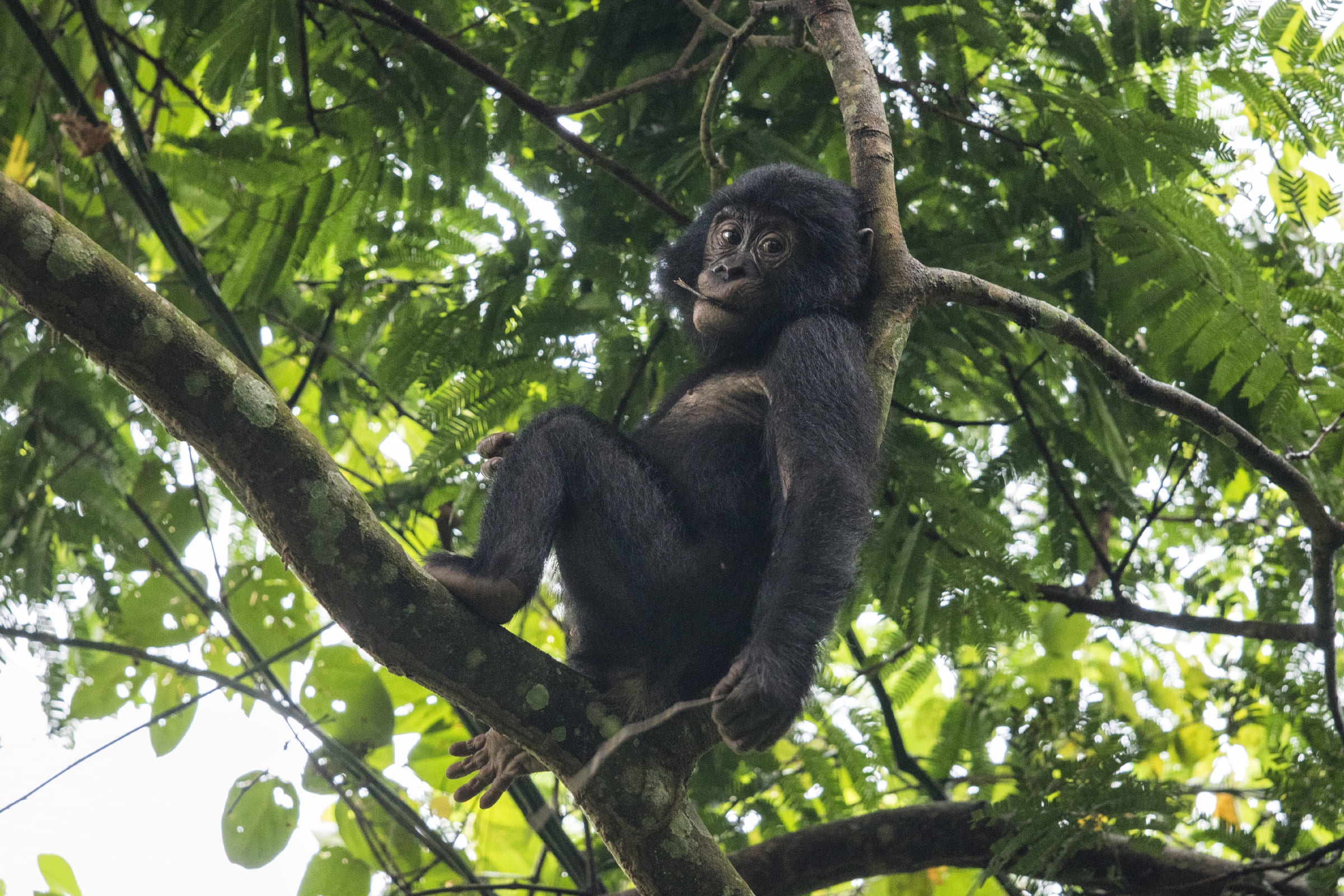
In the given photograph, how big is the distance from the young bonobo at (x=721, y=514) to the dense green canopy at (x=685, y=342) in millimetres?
924

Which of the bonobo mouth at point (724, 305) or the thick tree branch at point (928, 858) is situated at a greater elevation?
the bonobo mouth at point (724, 305)

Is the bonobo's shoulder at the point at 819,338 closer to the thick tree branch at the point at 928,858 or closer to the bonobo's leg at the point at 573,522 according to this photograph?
the bonobo's leg at the point at 573,522

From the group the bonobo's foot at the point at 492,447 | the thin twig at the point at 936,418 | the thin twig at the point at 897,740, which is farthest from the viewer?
the thin twig at the point at 897,740

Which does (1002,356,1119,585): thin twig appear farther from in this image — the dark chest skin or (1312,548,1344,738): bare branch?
the dark chest skin

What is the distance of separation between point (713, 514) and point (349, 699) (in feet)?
8.73

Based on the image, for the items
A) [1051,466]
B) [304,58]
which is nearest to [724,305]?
[1051,466]

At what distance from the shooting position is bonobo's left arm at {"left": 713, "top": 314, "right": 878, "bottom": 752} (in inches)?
132

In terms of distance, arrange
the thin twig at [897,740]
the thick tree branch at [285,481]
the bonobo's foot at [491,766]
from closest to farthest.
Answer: the thick tree branch at [285,481], the bonobo's foot at [491,766], the thin twig at [897,740]

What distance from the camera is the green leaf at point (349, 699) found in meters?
5.73

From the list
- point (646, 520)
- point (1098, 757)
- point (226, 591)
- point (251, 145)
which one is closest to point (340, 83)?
point (251, 145)

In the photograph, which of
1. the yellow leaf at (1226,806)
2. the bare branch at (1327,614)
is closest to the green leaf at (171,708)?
the bare branch at (1327,614)

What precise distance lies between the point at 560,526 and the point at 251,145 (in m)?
3.02

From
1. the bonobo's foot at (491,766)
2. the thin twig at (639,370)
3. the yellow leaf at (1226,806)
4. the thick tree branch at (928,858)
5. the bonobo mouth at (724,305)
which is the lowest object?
the bonobo's foot at (491,766)

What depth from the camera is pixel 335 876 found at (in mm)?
5523
